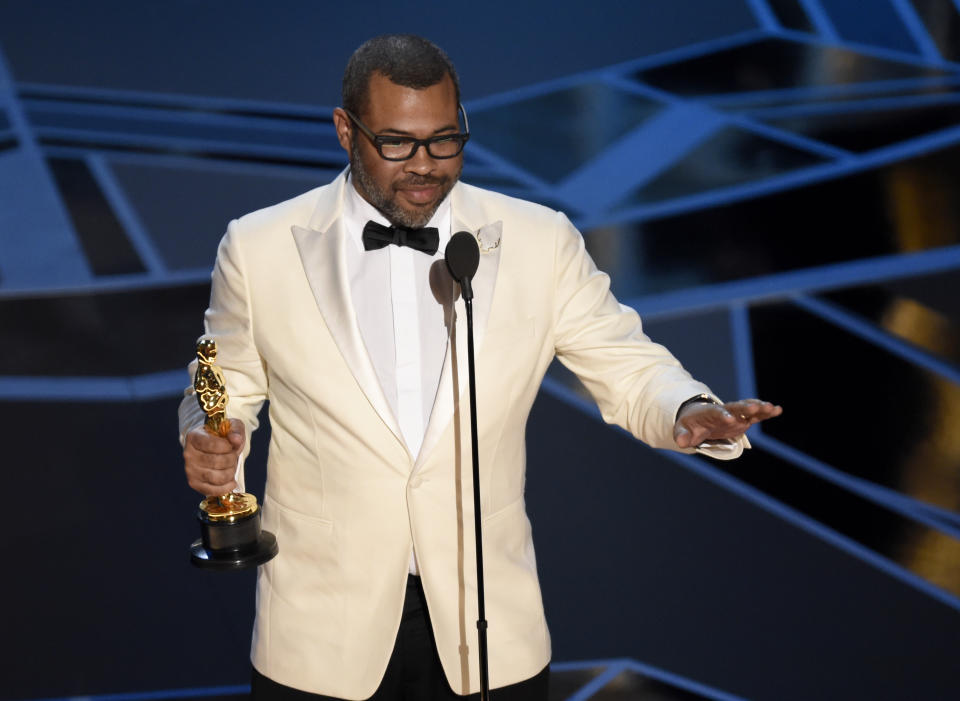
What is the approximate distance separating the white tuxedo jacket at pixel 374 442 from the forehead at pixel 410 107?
174 millimetres

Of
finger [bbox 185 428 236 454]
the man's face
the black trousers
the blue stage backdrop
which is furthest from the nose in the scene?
the blue stage backdrop

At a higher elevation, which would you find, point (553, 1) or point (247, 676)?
point (553, 1)

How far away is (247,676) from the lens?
331 cm

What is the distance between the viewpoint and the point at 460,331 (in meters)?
1.81

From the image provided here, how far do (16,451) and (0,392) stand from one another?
0.39 metres

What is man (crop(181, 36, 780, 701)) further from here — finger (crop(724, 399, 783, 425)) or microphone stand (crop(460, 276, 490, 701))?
microphone stand (crop(460, 276, 490, 701))

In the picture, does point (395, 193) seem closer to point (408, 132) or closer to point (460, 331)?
point (408, 132)

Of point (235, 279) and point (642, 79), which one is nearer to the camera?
point (235, 279)

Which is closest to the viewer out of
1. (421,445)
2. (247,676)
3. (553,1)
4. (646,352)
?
(421,445)

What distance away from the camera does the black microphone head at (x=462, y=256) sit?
62.6 inches

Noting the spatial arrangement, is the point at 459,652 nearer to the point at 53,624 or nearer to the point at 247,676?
the point at 247,676

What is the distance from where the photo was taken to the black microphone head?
1591 millimetres

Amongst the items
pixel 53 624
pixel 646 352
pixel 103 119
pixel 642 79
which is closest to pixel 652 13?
pixel 642 79

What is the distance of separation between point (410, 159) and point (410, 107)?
3.2 inches
